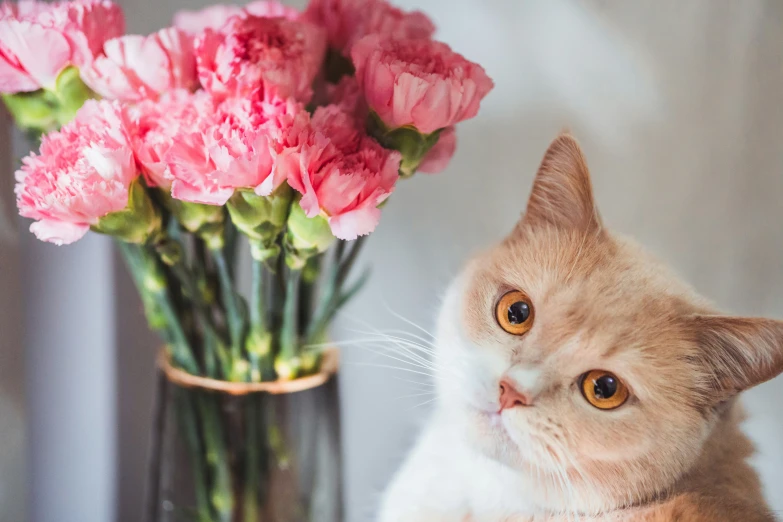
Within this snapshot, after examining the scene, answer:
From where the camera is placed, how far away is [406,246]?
97 cm

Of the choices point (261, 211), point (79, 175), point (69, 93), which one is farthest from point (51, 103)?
point (261, 211)

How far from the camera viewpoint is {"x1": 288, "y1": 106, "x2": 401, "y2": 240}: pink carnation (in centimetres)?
53

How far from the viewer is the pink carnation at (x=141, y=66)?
22.9 inches

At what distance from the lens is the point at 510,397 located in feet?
1.90

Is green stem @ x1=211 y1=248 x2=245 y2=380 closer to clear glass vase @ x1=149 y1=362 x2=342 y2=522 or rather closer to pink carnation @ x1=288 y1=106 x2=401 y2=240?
clear glass vase @ x1=149 y1=362 x2=342 y2=522

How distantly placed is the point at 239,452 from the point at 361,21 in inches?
19.6

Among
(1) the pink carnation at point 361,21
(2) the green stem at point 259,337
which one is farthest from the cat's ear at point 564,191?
(2) the green stem at point 259,337

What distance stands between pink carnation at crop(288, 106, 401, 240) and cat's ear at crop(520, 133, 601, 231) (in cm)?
18

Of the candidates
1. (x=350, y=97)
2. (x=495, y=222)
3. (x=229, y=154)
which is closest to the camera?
(x=229, y=154)

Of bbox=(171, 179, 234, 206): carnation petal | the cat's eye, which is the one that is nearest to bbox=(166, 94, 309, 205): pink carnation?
bbox=(171, 179, 234, 206): carnation petal

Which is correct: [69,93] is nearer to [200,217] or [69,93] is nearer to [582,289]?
[200,217]

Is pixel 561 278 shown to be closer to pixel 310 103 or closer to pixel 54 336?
pixel 310 103

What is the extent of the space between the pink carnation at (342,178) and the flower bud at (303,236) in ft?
0.10

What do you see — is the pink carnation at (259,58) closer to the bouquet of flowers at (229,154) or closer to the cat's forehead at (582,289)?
the bouquet of flowers at (229,154)
